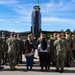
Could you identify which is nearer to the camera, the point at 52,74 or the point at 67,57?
the point at 52,74

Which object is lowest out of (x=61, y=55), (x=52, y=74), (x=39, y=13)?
(x=52, y=74)

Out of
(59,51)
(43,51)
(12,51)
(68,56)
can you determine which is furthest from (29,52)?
(68,56)

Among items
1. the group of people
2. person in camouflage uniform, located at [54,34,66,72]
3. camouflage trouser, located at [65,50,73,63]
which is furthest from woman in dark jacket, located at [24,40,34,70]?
camouflage trouser, located at [65,50,73,63]

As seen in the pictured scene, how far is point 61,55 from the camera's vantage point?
47.2ft

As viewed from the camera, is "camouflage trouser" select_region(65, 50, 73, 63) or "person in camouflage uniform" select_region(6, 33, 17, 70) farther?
"camouflage trouser" select_region(65, 50, 73, 63)

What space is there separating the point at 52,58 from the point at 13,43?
80.2 inches

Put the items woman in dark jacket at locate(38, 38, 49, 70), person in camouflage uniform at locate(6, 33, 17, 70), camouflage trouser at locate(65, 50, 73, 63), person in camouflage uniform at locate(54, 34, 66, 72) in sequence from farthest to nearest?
camouflage trouser at locate(65, 50, 73, 63)
person in camouflage uniform at locate(6, 33, 17, 70)
woman in dark jacket at locate(38, 38, 49, 70)
person in camouflage uniform at locate(54, 34, 66, 72)

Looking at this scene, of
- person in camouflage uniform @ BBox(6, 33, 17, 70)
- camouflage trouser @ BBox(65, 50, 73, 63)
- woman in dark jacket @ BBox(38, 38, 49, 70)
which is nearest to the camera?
woman in dark jacket @ BBox(38, 38, 49, 70)

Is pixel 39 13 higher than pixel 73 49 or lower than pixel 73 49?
higher

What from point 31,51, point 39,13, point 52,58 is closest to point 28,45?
point 31,51

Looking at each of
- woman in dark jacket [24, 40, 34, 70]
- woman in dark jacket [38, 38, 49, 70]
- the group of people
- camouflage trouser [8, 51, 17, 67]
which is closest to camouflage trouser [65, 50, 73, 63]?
the group of people

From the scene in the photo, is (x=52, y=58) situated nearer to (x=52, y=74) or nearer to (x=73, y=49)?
(x=52, y=74)

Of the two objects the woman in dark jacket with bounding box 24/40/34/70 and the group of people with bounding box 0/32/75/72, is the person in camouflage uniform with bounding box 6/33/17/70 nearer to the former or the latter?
the group of people with bounding box 0/32/75/72

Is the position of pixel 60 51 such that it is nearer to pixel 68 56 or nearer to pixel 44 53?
pixel 44 53
